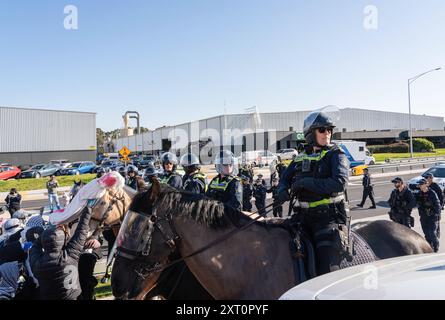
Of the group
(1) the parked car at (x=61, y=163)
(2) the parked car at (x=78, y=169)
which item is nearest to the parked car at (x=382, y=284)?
(2) the parked car at (x=78, y=169)

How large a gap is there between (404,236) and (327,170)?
1715mm

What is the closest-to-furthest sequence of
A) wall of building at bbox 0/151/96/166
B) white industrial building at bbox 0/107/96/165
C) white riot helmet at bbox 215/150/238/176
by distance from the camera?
white riot helmet at bbox 215/150/238/176 → wall of building at bbox 0/151/96/166 → white industrial building at bbox 0/107/96/165

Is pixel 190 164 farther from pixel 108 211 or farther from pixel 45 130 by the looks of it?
pixel 45 130

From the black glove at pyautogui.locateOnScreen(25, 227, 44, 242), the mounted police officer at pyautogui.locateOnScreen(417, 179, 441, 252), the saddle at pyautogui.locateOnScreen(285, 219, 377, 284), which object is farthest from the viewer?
the mounted police officer at pyautogui.locateOnScreen(417, 179, 441, 252)

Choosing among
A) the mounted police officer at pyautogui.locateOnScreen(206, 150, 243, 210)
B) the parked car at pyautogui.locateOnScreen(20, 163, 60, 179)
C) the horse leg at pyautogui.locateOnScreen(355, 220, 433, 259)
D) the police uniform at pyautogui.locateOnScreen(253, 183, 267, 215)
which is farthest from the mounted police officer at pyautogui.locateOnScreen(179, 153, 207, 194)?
the parked car at pyautogui.locateOnScreen(20, 163, 60, 179)

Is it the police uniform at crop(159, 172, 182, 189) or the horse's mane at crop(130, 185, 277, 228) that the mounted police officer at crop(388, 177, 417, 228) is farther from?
the horse's mane at crop(130, 185, 277, 228)

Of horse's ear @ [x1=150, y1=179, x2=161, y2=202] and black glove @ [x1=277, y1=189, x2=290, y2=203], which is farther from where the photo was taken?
black glove @ [x1=277, y1=189, x2=290, y2=203]

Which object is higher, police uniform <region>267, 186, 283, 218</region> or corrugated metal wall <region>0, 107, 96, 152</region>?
corrugated metal wall <region>0, 107, 96, 152</region>

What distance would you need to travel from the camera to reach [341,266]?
11.2 feet

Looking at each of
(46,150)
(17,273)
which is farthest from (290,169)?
(46,150)

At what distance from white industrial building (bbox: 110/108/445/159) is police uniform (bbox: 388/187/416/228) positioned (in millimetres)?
35709

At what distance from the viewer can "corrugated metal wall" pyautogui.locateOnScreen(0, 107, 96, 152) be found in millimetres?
45812

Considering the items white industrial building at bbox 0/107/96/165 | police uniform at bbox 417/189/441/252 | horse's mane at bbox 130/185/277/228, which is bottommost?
police uniform at bbox 417/189/441/252

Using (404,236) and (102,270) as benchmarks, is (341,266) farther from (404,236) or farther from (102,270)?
(102,270)
